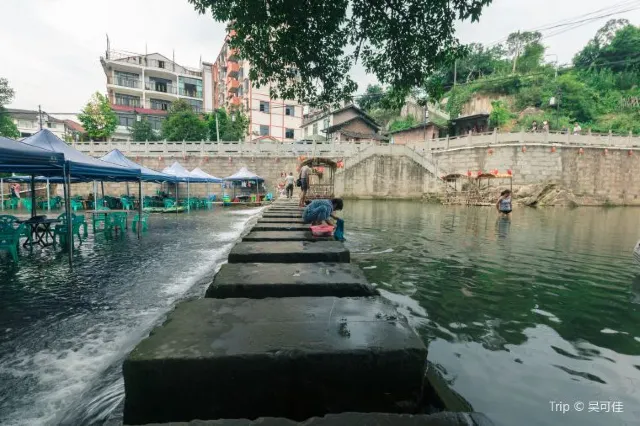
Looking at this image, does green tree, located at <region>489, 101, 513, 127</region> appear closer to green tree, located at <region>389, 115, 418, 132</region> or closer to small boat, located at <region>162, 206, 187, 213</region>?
green tree, located at <region>389, 115, 418, 132</region>

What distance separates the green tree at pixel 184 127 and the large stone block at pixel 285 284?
39215mm

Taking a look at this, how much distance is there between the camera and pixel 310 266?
3346mm

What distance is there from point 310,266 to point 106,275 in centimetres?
514

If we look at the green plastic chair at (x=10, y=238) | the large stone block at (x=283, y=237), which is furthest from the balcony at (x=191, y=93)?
the large stone block at (x=283, y=237)

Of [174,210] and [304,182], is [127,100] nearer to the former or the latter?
[174,210]

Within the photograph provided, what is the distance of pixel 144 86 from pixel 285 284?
54.3 m

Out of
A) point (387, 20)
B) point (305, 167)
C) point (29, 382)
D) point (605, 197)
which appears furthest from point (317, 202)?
point (605, 197)

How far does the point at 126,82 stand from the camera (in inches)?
1841

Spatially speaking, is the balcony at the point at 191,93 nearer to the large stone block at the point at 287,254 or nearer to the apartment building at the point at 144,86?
the apartment building at the point at 144,86

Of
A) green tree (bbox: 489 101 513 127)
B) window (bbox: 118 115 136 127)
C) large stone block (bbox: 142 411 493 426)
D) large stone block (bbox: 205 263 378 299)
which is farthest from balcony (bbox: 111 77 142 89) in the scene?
large stone block (bbox: 142 411 493 426)

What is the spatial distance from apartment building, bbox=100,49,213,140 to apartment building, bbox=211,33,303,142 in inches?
252

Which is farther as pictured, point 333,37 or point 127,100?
point 127,100

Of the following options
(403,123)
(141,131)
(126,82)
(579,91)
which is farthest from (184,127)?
(579,91)

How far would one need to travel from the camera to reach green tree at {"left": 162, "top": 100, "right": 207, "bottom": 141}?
3859 centimetres
